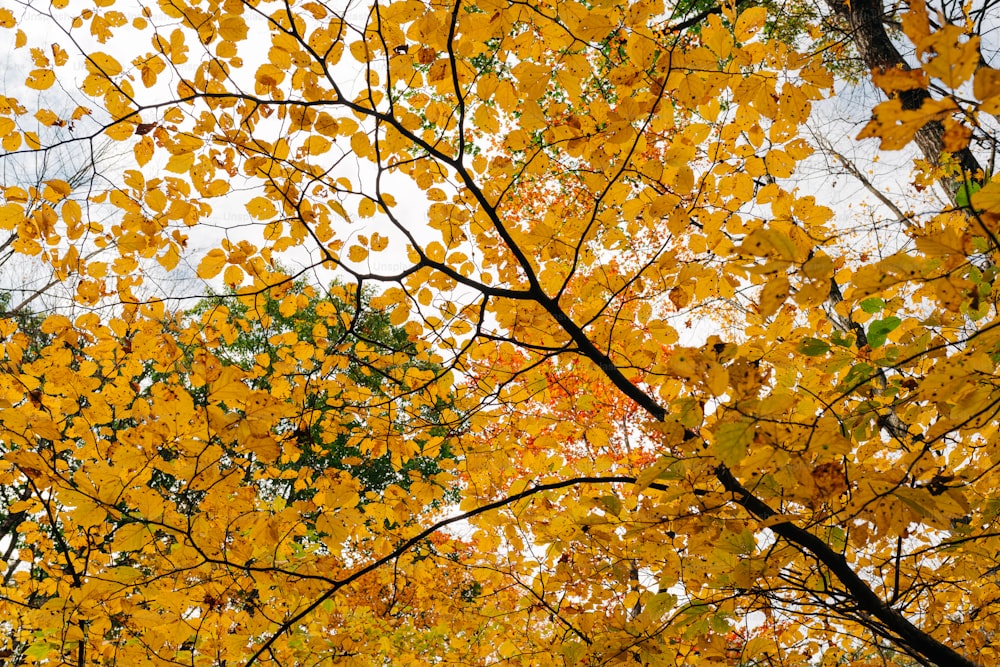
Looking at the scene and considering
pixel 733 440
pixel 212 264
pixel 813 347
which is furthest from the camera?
pixel 212 264

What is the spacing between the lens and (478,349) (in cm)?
236

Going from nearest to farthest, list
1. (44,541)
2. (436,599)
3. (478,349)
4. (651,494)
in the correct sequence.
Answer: (651,494) → (478,349) → (436,599) → (44,541)

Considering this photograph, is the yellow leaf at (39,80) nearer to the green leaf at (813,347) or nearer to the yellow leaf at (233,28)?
the yellow leaf at (233,28)

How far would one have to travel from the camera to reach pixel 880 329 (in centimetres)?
112

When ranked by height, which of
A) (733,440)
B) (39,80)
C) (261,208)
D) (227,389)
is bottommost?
(733,440)

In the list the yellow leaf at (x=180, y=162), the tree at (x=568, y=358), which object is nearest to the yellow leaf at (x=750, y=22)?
the tree at (x=568, y=358)

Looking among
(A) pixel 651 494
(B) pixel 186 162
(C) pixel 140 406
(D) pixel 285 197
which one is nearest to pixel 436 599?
(A) pixel 651 494

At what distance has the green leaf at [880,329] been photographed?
43.2 inches

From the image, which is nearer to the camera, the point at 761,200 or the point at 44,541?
the point at 761,200

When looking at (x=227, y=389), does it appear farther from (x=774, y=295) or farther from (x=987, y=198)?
(x=987, y=198)

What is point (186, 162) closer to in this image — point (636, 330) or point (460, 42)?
point (460, 42)

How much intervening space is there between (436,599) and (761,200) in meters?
2.71

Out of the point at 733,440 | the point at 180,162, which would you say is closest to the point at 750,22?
the point at 733,440

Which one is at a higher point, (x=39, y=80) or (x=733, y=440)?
(x=39, y=80)
